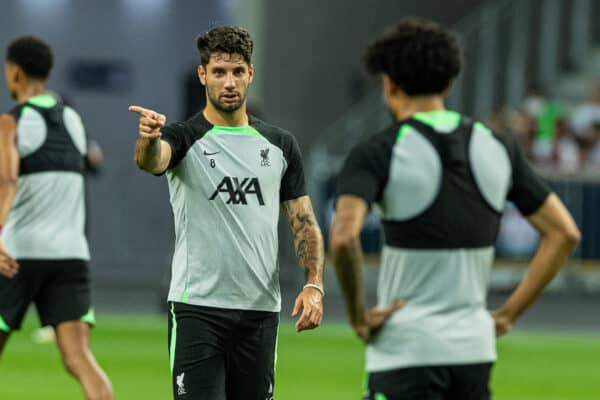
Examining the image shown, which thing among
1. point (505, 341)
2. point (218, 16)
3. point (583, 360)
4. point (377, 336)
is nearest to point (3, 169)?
point (377, 336)

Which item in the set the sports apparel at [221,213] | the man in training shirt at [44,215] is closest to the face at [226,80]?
the sports apparel at [221,213]

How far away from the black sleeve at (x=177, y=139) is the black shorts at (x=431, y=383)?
180 cm

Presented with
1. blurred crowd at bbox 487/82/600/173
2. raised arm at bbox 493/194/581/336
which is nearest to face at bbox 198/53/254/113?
raised arm at bbox 493/194/581/336

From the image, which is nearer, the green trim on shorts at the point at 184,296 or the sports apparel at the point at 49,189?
the green trim on shorts at the point at 184,296

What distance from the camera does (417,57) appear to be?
5980 millimetres

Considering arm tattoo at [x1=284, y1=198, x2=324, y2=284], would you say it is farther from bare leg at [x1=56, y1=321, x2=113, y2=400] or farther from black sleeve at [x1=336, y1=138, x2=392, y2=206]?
bare leg at [x1=56, y1=321, x2=113, y2=400]

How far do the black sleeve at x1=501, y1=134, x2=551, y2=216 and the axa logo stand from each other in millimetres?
1593

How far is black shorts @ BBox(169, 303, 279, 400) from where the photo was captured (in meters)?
7.32

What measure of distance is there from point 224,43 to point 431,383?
2.23m

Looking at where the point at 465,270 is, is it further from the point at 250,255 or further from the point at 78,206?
the point at 78,206

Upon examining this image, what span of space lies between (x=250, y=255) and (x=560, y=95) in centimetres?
2169

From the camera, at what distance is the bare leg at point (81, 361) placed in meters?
9.44

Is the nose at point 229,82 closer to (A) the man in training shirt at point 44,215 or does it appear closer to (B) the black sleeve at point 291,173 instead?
(B) the black sleeve at point 291,173

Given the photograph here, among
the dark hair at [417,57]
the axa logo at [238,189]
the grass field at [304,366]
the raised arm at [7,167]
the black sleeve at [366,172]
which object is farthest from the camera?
the grass field at [304,366]
